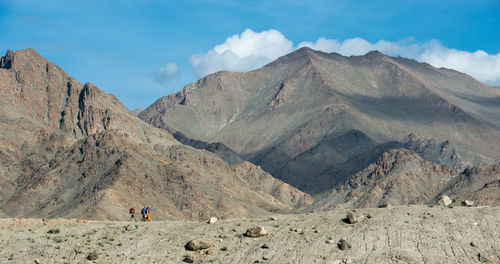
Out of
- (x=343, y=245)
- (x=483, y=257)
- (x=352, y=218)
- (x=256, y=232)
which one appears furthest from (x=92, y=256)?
(x=483, y=257)

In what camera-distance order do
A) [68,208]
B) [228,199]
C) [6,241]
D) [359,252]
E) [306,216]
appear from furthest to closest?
[228,199] → [68,208] → [306,216] → [6,241] → [359,252]

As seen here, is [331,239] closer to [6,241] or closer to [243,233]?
[243,233]

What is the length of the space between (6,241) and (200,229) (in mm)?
11693

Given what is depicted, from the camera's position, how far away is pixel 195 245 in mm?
41906

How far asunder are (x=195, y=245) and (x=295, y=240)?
5.76 m

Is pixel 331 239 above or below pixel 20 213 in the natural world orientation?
below

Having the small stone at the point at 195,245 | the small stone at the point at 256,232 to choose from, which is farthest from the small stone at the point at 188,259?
the small stone at the point at 256,232

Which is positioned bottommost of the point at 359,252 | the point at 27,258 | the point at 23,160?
the point at 359,252

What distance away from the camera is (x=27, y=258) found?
135 ft

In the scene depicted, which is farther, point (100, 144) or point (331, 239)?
point (100, 144)

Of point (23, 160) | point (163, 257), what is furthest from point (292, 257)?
point (23, 160)

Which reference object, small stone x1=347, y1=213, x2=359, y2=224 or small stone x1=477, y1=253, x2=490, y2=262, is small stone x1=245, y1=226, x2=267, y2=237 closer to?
→ small stone x1=347, y1=213, x2=359, y2=224

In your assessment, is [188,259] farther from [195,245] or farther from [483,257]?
[483,257]

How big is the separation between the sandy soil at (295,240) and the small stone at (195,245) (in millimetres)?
335
